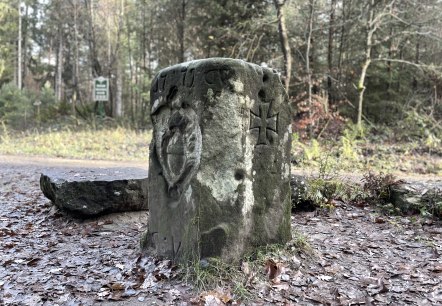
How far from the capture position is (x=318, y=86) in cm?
1612

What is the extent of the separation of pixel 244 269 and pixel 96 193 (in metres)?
2.74

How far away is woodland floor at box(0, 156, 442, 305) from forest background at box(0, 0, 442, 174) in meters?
4.52

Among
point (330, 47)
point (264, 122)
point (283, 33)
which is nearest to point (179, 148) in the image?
point (264, 122)

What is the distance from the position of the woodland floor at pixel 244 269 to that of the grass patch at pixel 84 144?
6.63 meters

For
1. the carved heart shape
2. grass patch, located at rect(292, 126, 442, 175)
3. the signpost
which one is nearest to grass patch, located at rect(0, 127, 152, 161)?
the signpost

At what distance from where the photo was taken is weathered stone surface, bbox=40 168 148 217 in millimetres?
5633

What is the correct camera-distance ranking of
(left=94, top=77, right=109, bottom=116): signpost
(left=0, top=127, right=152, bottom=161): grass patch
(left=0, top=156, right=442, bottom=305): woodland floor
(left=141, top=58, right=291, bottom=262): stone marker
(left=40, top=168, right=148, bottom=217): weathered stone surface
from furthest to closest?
1. (left=94, top=77, right=109, bottom=116): signpost
2. (left=0, top=127, right=152, bottom=161): grass patch
3. (left=40, top=168, right=148, bottom=217): weathered stone surface
4. (left=141, top=58, right=291, bottom=262): stone marker
5. (left=0, top=156, right=442, bottom=305): woodland floor

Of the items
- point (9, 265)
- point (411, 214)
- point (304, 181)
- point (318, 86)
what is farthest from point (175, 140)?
point (318, 86)

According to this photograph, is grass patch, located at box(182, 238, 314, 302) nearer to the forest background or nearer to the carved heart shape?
the carved heart shape

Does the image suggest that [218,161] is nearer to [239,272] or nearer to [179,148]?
[179,148]

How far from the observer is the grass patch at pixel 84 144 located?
12781mm

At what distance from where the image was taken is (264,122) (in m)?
4.20

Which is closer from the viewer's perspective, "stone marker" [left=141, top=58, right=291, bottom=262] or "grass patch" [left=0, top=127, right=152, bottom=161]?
"stone marker" [left=141, top=58, right=291, bottom=262]

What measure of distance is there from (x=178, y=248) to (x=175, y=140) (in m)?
1.12
